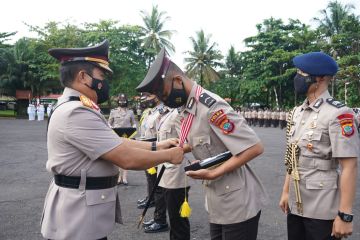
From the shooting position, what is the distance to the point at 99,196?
96.7 inches

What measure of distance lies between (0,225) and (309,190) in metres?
3.96

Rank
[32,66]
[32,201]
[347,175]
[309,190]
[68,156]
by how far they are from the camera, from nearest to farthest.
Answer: [68,156] → [347,175] → [309,190] → [32,201] → [32,66]

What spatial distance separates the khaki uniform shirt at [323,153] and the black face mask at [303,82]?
131 millimetres

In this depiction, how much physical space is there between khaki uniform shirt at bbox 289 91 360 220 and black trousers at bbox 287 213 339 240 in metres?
0.05

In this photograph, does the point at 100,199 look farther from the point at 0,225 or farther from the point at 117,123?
the point at 117,123

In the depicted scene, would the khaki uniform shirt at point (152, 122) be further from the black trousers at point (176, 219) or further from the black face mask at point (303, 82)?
the black face mask at point (303, 82)

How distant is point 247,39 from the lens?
38.1 m

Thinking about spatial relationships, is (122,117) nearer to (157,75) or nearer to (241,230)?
→ (157,75)

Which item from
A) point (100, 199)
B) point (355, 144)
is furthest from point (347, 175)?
point (100, 199)

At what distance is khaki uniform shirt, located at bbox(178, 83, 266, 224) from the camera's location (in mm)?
2451

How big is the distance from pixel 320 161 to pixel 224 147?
28.1 inches

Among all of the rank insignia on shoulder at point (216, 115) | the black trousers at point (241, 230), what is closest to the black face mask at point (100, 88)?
the rank insignia on shoulder at point (216, 115)

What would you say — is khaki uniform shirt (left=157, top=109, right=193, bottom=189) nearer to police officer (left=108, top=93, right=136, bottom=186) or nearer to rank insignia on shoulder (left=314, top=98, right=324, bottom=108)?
rank insignia on shoulder (left=314, top=98, right=324, bottom=108)

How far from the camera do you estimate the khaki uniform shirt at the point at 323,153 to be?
2.58m
